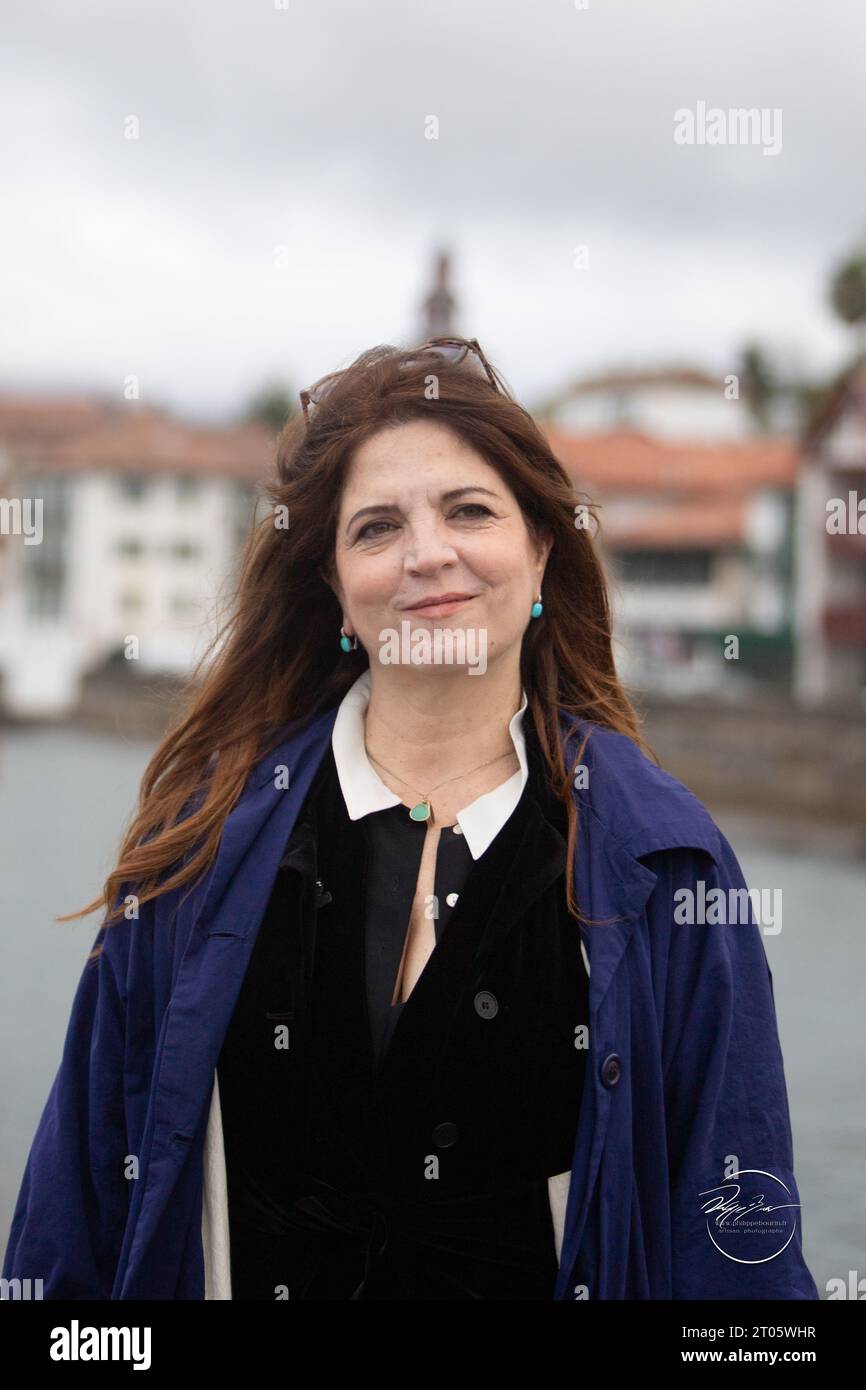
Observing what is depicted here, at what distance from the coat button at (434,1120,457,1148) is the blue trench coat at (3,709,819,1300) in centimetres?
16

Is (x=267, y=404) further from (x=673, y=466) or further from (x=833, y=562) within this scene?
(x=833, y=562)

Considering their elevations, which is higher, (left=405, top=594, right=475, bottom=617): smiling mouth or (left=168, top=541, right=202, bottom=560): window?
(left=168, top=541, right=202, bottom=560): window

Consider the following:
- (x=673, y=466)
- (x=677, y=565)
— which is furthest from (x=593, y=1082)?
(x=673, y=466)

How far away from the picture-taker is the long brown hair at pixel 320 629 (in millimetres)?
2504

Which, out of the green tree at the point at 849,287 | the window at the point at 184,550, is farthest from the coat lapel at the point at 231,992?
the window at the point at 184,550

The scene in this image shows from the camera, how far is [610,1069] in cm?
227

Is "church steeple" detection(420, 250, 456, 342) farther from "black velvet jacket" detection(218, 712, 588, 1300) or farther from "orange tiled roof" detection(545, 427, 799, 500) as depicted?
"orange tiled roof" detection(545, 427, 799, 500)

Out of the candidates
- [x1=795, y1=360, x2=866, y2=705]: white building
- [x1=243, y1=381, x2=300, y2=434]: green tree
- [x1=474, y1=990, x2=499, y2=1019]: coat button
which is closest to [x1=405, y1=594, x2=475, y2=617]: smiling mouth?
[x1=474, y1=990, x2=499, y2=1019]: coat button

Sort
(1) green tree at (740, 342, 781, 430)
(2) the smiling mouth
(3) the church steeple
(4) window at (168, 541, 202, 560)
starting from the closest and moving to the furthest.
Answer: (2) the smiling mouth
(3) the church steeple
(4) window at (168, 541, 202, 560)
(1) green tree at (740, 342, 781, 430)

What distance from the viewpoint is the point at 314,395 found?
2664 millimetres

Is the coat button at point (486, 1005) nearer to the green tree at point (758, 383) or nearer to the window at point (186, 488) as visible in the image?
the window at point (186, 488)

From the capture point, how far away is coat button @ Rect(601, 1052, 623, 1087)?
227 cm

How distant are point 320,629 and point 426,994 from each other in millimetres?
703

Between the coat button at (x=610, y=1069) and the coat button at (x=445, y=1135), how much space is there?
0.21 metres
